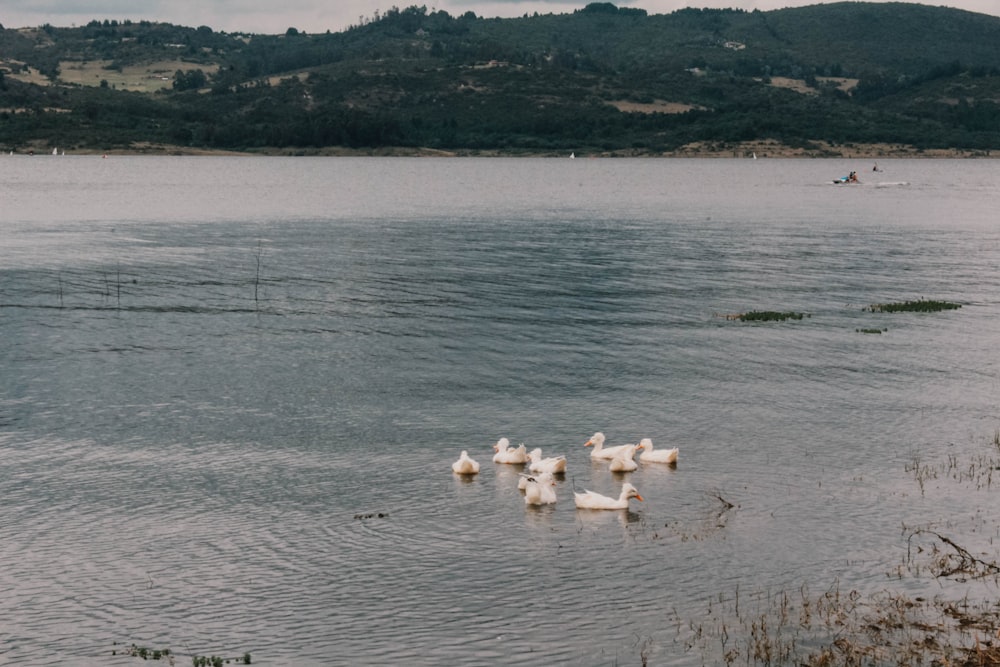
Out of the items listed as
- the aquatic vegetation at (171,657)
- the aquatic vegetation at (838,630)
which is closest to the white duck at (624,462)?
the aquatic vegetation at (838,630)

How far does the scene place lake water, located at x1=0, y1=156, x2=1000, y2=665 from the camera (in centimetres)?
2147

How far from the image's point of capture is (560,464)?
2945 cm

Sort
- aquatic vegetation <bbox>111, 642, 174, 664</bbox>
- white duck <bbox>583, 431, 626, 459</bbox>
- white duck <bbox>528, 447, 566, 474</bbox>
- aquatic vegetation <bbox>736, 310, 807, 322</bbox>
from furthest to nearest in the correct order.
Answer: aquatic vegetation <bbox>736, 310, 807, 322</bbox>, white duck <bbox>583, 431, 626, 459</bbox>, white duck <bbox>528, 447, 566, 474</bbox>, aquatic vegetation <bbox>111, 642, 174, 664</bbox>

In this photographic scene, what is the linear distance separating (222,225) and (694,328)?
210 ft

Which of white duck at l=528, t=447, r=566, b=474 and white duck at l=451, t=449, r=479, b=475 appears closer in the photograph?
white duck at l=528, t=447, r=566, b=474

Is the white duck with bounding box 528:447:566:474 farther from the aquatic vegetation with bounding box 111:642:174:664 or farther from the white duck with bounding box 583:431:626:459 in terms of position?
the aquatic vegetation with bounding box 111:642:174:664

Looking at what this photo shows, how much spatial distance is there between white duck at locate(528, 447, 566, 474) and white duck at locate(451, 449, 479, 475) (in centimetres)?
133

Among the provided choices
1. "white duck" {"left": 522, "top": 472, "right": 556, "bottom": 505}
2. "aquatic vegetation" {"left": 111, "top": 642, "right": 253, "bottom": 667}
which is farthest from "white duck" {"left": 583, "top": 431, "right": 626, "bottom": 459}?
"aquatic vegetation" {"left": 111, "top": 642, "right": 253, "bottom": 667}

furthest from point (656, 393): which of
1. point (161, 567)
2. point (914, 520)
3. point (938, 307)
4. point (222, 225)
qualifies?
point (222, 225)

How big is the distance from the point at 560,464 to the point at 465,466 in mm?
2246

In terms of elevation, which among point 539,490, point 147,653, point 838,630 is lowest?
point 147,653

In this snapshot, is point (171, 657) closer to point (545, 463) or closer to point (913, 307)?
point (545, 463)

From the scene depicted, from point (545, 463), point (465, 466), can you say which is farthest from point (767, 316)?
point (465, 466)

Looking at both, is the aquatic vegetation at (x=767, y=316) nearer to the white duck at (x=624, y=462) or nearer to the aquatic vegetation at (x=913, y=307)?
the aquatic vegetation at (x=913, y=307)
